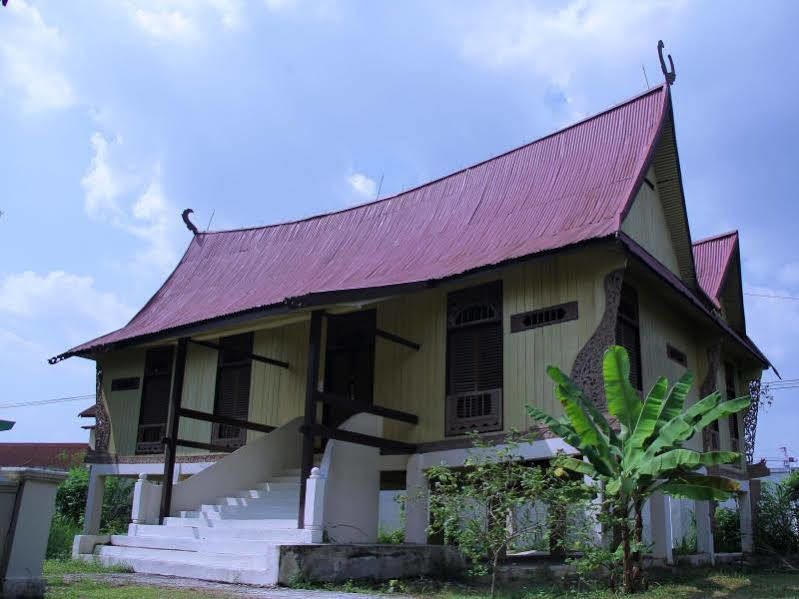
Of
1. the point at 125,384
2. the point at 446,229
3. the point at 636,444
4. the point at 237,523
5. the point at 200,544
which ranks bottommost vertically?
the point at 200,544

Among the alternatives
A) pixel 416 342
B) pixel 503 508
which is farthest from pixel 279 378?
pixel 503 508

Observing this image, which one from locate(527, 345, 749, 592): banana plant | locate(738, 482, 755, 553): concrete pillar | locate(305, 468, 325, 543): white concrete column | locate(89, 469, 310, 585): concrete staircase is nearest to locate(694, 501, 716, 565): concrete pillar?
locate(738, 482, 755, 553): concrete pillar

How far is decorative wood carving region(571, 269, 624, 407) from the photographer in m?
10.7

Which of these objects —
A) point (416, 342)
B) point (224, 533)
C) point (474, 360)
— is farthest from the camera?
point (416, 342)

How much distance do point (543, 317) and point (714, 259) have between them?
296 inches

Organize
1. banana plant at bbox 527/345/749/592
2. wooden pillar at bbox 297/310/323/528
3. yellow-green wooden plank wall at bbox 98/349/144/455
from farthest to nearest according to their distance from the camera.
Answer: yellow-green wooden plank wall at bbox 98/349/144/455
wooden pillar at bbox 297/310/323/528
banana plant at bbox 527/345/749/592

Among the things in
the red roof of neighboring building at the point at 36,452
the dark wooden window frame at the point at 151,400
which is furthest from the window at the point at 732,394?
the red roof of neighboring building at the point at 36,452

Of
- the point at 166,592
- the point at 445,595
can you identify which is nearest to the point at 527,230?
the point at 445,595

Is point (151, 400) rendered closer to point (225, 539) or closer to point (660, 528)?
point (225, 539)

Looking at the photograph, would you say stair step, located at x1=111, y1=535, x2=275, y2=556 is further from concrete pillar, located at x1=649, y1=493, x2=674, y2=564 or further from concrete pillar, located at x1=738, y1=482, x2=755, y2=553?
concrete pillar, located at x1=738, y1=482, x2=755, y2=553

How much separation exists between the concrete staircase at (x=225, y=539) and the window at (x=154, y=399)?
423 cm

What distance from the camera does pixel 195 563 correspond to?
34.0ft

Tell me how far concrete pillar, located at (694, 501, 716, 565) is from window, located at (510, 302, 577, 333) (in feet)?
16.7

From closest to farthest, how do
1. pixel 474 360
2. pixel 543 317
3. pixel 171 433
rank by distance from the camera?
pixel 543 317 → pixel 474 360 → pixel 171 433
